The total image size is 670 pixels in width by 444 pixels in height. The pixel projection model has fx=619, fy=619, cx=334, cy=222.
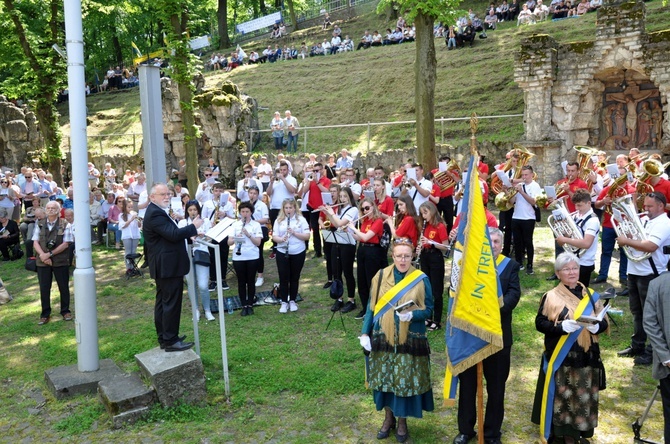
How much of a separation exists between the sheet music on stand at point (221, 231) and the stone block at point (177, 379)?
127cm

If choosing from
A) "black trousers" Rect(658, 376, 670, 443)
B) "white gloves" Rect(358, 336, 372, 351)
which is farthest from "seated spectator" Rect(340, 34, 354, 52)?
"black trousers" Rect(658, 376, 670, 443)

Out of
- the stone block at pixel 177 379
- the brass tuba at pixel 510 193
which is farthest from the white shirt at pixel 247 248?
the brass tuba at pixel 510 193

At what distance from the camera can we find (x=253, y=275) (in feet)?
30.8

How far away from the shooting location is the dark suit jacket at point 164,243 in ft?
21.0

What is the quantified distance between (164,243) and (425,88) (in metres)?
8.61

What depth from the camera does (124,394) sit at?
240 inches

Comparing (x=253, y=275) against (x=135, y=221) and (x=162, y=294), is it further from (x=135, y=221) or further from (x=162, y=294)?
(x=135, y=221)

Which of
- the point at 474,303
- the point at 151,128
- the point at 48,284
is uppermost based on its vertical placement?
the point at 151,128

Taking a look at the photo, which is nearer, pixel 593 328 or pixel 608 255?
pixel 593 328

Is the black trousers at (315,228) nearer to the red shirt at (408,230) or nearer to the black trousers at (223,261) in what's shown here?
the black trousers at (223,261)

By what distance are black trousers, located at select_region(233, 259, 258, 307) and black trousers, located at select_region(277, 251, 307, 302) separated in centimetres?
40

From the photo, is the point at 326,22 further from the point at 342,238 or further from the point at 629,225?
the point at 629,225

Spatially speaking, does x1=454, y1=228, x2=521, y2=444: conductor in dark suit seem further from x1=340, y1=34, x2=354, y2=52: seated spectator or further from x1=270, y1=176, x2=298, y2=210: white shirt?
x1=340, y1=34, x2=354, y2=52: seated spectator

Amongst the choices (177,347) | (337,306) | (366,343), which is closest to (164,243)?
(177,347)
